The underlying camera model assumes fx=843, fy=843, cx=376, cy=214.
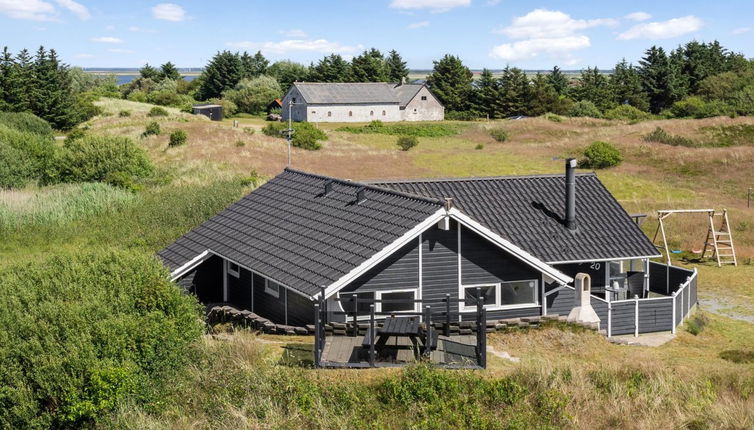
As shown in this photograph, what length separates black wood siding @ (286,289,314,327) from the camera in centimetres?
2072

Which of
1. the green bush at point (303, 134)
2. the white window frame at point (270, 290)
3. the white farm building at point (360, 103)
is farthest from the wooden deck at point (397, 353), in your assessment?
the white farm building at point (360, 103)

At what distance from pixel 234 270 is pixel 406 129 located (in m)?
64.1

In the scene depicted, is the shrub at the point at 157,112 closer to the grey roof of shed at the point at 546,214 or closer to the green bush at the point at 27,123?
the green bush at the point at 27,123

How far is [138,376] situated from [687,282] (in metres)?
17.0

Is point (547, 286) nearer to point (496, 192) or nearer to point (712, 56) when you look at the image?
point (496, 192)

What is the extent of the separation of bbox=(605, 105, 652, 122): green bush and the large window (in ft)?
255

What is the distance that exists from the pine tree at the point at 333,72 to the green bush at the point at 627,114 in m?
37.0

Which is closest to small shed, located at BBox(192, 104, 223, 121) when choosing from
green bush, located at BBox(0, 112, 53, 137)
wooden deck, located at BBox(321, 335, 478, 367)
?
green bush, located at BBox(0, 112, 53, 137)

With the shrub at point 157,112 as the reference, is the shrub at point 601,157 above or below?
below

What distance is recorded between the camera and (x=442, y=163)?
6069 cm

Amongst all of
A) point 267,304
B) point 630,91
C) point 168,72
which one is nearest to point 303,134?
point 267,304

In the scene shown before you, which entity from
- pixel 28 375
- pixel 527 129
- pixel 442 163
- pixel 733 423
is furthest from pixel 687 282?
pixel 527 129

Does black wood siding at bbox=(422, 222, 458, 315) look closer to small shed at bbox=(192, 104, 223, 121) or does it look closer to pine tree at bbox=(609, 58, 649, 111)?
small shed at bbox=(192, 104, 223, 121)

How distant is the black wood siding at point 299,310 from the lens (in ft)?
68.0
